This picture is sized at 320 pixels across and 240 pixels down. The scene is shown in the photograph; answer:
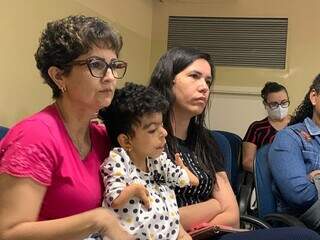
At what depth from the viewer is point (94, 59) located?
58.2 inches

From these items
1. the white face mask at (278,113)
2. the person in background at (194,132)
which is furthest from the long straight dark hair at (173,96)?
the white face mask at (278,113)

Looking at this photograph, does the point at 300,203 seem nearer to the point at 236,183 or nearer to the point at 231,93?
Result: the point at 236,183

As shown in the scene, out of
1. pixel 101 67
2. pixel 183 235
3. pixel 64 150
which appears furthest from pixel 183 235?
pixel 101 67

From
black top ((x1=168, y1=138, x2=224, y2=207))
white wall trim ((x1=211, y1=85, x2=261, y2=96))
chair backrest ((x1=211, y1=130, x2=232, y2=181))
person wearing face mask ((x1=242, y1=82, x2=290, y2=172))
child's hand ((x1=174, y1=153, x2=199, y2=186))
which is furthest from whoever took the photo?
white wall trim ((x1=211, y1=85, x2=261, y2=96))

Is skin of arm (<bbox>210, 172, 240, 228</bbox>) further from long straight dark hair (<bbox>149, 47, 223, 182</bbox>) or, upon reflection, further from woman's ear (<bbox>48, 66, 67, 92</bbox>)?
woman's ear (<bbox>48, 66, 67, 92</bbox>)

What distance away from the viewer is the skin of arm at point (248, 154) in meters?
4.01

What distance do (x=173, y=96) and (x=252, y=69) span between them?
2854 mm

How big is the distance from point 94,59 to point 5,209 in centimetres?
49

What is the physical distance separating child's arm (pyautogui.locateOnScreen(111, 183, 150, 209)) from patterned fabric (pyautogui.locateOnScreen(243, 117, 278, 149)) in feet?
8.91

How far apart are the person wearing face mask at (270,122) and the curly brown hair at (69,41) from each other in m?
2.76

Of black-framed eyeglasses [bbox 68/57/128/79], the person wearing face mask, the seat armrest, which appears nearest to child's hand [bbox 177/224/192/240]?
black-framed eyeglasses [bbox 68/57/128/79]

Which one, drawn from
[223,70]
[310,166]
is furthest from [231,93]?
[310,166]

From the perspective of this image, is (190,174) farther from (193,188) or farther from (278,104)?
(278,104)

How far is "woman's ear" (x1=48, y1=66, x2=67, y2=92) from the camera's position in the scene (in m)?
1.50
